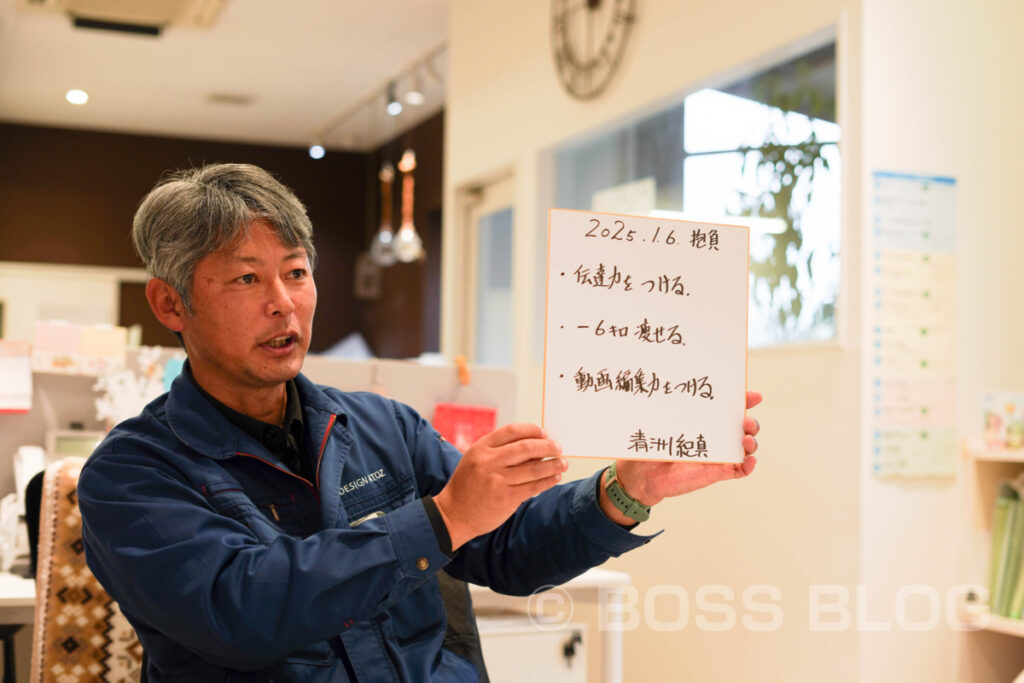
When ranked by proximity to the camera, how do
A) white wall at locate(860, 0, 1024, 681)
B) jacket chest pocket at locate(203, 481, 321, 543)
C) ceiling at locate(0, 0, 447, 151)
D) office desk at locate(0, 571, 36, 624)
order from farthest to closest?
1. ceiling at locate(0, 0, 447, 151)
2. white wall at locate(860, 0, 1024, 681)
3. office desk at locate(0, 571, 36, 624)
4. jacket chest pocket at locate(203, 481, 321, 543)

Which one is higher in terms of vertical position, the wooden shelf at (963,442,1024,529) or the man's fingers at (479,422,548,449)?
the man's fingers at (479,422,548,449)

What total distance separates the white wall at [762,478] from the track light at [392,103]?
2.67 metres

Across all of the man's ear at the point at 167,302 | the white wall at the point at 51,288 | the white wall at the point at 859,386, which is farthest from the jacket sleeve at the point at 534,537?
the white wall at the point at 51,288

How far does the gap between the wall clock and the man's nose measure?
109 inches

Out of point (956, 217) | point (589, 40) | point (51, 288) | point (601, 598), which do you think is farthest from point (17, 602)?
point (51, 288)

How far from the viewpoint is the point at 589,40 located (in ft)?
13.4

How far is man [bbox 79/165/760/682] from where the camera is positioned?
113 cm

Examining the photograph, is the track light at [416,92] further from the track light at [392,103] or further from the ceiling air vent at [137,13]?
the ceiling air vent at [137,13]

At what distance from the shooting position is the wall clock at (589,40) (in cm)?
387

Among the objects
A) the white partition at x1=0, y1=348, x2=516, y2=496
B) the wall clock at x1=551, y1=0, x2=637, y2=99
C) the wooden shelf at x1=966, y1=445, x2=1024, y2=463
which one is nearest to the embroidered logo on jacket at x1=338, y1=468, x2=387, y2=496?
the white partition at x1=0, y1=348, x2=516, y2=496

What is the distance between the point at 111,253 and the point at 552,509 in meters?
7.30

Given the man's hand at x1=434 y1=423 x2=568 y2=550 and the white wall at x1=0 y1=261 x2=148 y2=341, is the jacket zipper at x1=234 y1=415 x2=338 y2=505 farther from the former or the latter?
the white wall at x1=0 y1=261 x2=148 y2=341

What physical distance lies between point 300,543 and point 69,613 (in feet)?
2.31

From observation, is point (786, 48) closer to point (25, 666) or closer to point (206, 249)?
point (206, 249)
